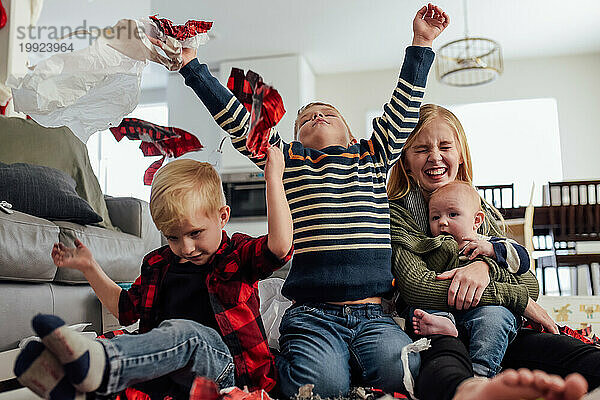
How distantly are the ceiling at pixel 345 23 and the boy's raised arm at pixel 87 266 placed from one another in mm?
3197

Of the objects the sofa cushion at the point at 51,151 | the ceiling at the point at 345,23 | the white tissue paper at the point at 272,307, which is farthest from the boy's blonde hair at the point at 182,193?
the ceiling at the point at 345,23

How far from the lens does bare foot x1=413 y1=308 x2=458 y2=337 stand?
1.03 metres

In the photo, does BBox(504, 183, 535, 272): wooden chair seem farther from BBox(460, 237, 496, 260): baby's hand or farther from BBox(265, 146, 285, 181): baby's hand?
BBox(265, 146, 285, 181): baby's hand

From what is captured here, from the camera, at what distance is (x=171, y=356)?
0.80 m

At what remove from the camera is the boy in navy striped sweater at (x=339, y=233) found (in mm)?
975

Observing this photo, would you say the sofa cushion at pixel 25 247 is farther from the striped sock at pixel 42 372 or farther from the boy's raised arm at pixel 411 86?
the boy's raised arm at pixel 411 86

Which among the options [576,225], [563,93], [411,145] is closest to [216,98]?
[411,145]

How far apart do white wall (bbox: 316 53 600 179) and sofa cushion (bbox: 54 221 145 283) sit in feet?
Result: 13.2

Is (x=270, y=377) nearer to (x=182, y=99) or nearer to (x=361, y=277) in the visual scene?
(x=361, y=277)

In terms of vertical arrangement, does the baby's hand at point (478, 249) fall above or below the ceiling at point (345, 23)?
below

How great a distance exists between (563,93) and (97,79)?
5211 millimetres

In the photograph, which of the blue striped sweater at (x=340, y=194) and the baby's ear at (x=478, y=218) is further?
the baby's ear at (x=478, y=218)

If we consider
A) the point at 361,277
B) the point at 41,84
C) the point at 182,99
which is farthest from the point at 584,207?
the point at 182,99

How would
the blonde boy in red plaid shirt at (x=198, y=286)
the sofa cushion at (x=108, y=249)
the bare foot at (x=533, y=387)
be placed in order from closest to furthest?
the bare foot at (x=533, y=387) < the blonde boy in red plaid shirt at (x=198, y=286) < the sofa cushion at (x=108, y=249)
